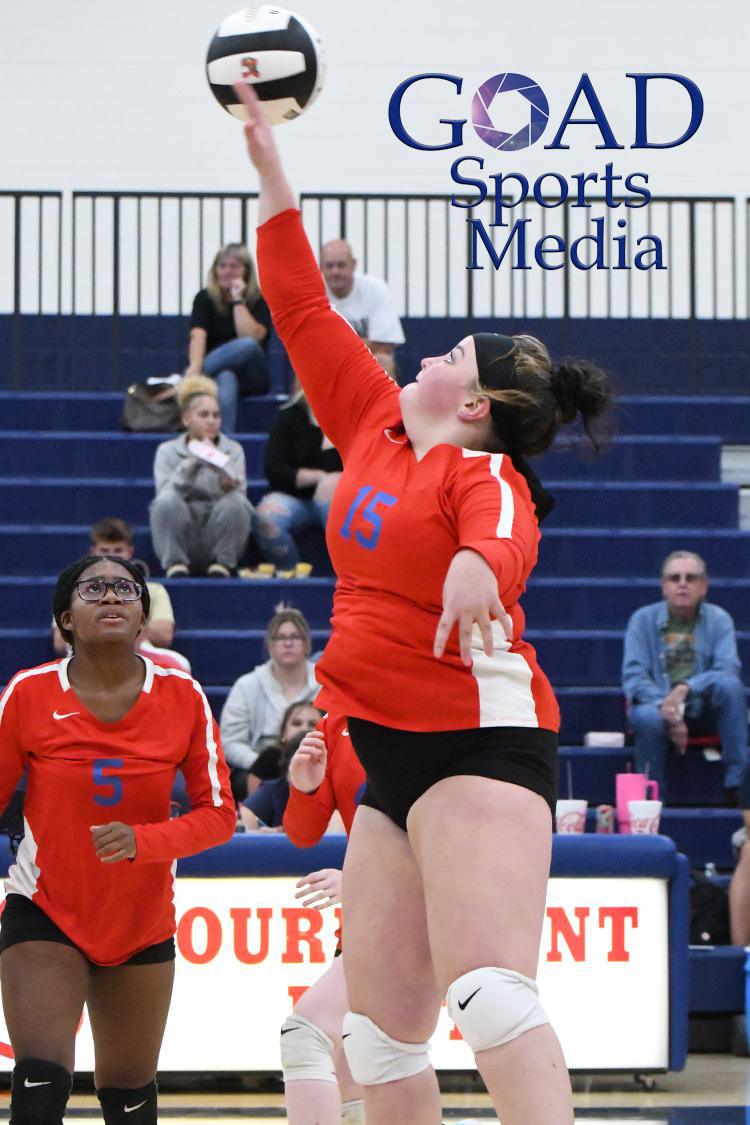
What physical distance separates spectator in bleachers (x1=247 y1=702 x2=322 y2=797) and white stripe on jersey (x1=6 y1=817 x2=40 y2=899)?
10.9 ft

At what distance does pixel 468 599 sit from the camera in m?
2.83

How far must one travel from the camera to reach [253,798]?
297 inches

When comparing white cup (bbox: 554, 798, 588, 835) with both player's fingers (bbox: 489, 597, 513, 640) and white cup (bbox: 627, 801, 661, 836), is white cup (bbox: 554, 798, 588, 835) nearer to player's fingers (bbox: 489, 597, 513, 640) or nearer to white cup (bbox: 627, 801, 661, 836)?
white cup (bbox: 627, 801, 661, 836)

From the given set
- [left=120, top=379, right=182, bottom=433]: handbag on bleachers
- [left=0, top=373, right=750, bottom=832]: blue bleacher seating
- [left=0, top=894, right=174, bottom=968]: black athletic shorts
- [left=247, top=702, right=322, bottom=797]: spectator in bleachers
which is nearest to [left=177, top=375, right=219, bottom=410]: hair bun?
[left=120, top=379, right=182, bottom=433]: handbag on bleachers

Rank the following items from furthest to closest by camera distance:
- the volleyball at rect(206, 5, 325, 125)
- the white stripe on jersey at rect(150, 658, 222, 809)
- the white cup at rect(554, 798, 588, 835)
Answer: the white cup at rect(554, 798, 588, 835)
the white stripe on jersey at rect(150, 658, 222, 809)
the volleyball at rect(206, 5, 325, 125)

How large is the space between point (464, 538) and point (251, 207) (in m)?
10.5

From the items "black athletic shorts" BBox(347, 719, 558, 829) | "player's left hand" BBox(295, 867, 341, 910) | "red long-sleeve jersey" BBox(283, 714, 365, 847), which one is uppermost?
"black athletic shorts" BBox(347, 719, 558, 829)

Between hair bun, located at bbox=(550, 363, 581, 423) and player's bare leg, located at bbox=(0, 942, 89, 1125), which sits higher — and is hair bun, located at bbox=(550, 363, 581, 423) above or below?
above

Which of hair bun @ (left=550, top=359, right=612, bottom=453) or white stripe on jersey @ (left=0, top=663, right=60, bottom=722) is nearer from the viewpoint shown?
hair bun @ (left=550, top=359, right=612, bottom=453)

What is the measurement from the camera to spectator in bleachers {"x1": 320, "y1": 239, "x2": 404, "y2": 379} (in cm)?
1093

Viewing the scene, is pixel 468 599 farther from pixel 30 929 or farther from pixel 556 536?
pixel 556 536

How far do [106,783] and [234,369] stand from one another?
7.47m

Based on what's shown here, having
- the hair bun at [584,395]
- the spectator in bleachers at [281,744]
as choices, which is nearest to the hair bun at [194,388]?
the spectator in bleachers at [281,744]
